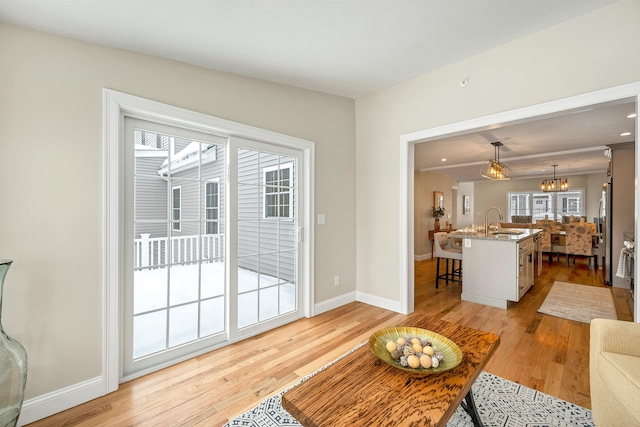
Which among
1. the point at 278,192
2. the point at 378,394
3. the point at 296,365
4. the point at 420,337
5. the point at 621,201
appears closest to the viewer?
the point at 378,394

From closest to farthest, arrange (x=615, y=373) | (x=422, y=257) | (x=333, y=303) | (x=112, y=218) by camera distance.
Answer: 1. (x=615, y=373)
2. (x=112, y=218)
3. (x=333, y=303)
4. (x=422, y=257)

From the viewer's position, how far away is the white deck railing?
2.33 meters

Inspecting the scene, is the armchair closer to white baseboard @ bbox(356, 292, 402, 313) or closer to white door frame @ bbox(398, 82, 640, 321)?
white door frame @ bbox(398, 82, 640, 321)

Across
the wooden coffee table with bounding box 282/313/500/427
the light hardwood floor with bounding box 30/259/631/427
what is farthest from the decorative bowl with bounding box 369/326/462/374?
the light hardwood floor with bounding box 30/259/631/427

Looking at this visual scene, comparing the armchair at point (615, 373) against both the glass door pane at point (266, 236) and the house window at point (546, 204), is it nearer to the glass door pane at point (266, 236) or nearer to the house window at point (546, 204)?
the glass door pane at point (266, 236)

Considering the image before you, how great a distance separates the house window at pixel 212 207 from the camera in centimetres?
269

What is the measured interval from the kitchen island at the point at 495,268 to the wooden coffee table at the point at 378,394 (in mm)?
2656

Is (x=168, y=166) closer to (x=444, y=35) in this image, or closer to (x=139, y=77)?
(x=139, y=77)

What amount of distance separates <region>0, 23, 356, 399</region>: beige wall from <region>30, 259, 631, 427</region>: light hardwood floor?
0.43m

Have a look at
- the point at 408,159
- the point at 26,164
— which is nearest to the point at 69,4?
the point at 26,164

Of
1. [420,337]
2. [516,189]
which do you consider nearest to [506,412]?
[420,337]

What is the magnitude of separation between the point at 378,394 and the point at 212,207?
7.01 ft

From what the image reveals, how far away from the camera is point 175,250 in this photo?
2.48m

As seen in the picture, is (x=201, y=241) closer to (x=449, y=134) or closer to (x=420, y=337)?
(x=420, y=337)
